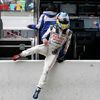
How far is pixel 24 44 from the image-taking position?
434 inches

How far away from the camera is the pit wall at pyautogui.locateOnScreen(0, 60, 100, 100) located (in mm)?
8430

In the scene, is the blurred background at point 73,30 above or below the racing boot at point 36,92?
above

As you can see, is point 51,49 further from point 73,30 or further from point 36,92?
point 73,30

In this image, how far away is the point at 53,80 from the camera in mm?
8500

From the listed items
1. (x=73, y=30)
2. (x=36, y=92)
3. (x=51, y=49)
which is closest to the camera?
(x=36, y=92)

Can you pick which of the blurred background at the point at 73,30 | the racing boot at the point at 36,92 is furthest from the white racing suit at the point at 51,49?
the blurred background at the point at 73,30

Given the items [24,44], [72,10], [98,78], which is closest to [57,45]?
[98,78]

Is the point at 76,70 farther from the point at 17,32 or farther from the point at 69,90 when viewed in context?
the point at 17,32

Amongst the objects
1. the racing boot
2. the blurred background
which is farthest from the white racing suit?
the blurred background

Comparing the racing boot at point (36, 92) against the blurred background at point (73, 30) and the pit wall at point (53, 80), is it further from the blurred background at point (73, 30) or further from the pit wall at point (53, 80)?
the blurred background at point (73, 30)

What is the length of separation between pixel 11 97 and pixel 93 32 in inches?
165

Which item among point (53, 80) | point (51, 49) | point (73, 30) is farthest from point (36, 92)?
point (73, 30)

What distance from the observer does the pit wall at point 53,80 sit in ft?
27.7

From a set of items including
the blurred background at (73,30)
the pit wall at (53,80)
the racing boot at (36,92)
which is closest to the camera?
the racing boot at (36,92)
